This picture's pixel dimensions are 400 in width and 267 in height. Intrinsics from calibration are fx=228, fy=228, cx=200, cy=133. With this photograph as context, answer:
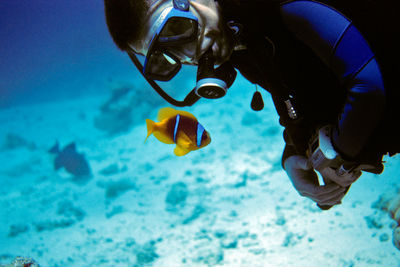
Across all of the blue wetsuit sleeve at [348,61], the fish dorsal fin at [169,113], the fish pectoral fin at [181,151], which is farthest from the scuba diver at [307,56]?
the fish pectoral fin at [181,151]

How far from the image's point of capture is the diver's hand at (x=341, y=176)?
155cm

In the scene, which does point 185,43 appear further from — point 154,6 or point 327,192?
point 327,192

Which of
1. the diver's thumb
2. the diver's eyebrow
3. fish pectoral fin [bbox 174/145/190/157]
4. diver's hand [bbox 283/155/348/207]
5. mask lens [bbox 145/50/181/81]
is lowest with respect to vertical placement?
diver's hand [bbox 283/155/348/207]

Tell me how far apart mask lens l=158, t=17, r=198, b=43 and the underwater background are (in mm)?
3687

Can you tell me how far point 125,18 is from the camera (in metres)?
1.44

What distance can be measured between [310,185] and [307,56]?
997mm

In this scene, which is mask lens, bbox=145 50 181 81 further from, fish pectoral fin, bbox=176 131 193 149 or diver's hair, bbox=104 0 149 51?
fish pectoral fin, bbox=176 131 193 149

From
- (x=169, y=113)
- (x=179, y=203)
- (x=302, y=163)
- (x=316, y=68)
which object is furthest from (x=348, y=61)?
(x=179, y=203)

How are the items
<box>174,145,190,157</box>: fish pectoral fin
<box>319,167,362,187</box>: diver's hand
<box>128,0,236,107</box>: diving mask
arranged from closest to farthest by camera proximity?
1. <box>128,0,236,107</box>: diving mask
2. <box>319,167,362,187</box>: diver's hand
3. <box>174,145,190,157</box>: fish pectoral fin

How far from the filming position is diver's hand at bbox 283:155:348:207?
1723 mm

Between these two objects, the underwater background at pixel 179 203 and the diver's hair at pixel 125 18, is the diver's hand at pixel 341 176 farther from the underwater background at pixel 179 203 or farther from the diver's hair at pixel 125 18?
the underwater background at pixel 179 203

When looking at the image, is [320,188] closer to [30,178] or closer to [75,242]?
[75,242]

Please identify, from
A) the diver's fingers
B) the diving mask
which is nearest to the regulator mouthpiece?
the diving mask

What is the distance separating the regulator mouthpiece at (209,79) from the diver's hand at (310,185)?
887 millimetres
